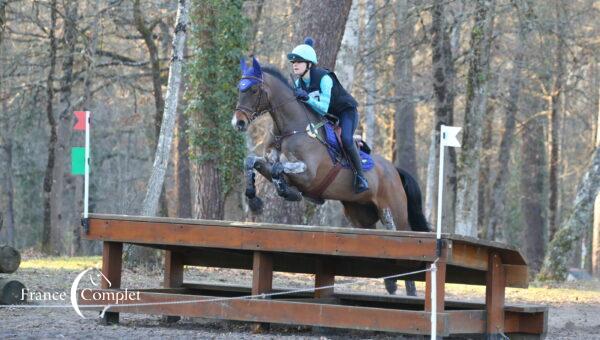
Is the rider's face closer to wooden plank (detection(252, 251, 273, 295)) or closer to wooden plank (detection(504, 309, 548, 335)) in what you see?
wooden plank (detection(252, 251, 273, 295))

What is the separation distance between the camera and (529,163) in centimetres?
3397

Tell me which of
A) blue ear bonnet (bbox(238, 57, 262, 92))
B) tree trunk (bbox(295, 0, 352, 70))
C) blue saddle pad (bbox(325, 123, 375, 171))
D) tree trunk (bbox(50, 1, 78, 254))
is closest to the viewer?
blue ear bonnet (bbox(238, 57, 262, 92))

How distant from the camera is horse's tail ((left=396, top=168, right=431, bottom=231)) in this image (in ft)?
39.1

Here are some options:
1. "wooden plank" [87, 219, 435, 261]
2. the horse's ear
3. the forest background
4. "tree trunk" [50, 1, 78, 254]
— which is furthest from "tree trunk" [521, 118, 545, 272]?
"wooden plank" [87, 219, 435, 261]

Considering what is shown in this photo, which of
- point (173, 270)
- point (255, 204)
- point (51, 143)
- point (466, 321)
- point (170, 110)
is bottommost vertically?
point (466, 321)

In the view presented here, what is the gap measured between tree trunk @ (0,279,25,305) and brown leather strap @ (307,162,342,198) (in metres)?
3.54

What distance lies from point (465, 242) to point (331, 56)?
23.5ft

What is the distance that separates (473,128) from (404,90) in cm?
735

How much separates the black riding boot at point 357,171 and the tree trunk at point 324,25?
5261 millimetres

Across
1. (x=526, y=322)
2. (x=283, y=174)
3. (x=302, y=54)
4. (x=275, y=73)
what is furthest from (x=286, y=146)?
(x=526, y=322)

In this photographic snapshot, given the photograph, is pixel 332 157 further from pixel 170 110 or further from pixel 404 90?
pixel 404 90

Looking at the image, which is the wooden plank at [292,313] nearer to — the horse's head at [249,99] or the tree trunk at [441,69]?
the horse's head at [249,99]

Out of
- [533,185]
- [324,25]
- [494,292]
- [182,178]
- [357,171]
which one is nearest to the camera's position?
[494,292]

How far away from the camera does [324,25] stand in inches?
617
